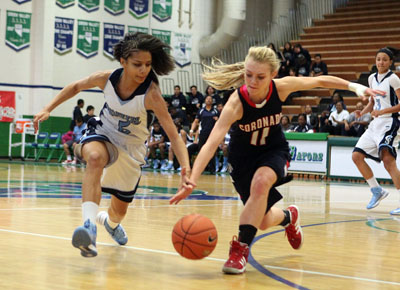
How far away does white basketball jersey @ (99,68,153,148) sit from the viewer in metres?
4.71

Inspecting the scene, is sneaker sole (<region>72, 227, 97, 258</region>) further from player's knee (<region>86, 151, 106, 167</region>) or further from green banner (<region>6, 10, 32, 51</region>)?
green banner (<region>6, 10, 32, 51</region>)

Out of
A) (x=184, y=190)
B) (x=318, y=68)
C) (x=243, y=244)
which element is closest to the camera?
(x=184, y=190)

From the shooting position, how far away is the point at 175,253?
467 centimetres

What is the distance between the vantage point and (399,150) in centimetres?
1471

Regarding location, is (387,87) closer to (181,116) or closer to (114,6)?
(181,116)

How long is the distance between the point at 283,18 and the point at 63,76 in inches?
332

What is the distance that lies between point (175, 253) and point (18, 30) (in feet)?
63.5

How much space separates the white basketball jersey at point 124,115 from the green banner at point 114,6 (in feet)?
65.5

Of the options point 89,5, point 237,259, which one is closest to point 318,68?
point 89,5

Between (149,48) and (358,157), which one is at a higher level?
(149,48)

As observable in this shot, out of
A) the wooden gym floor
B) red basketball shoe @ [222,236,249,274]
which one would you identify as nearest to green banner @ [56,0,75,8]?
the wooden gym floor

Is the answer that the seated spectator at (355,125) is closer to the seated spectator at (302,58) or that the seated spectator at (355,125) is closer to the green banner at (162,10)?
the seated spectator at (302,58)

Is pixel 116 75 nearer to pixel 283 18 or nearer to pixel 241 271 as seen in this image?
pixel 241 271

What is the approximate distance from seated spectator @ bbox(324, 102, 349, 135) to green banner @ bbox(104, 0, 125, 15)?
33.8 ft
